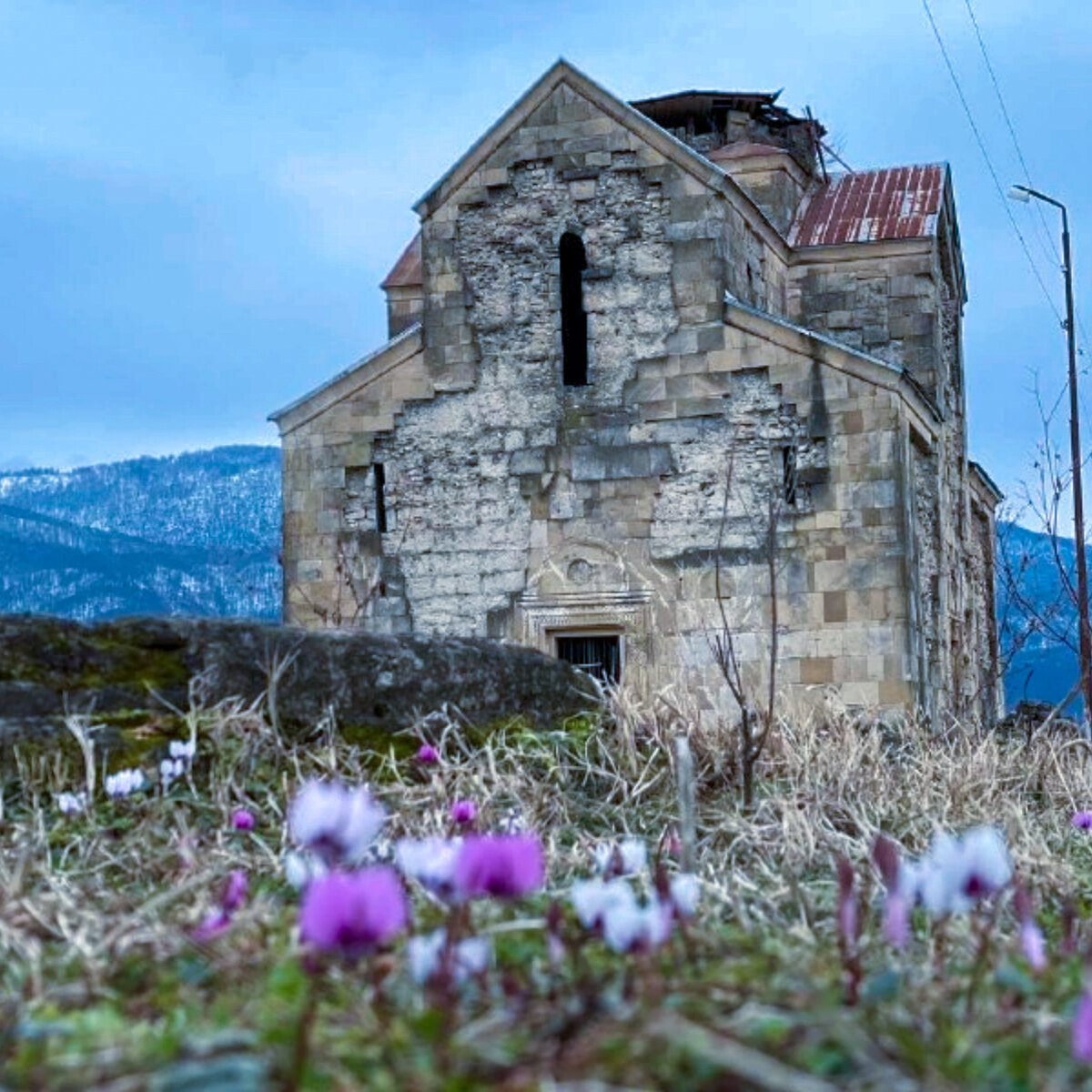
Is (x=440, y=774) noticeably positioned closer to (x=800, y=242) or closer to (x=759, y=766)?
(x=759, y=766)

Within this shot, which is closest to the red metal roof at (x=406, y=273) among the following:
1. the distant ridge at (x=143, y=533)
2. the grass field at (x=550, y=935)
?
the grass field at (x=550, y=935)

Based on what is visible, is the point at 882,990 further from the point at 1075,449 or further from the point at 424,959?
the point at 1075,449

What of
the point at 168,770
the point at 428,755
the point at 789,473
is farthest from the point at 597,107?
the point at 168,770

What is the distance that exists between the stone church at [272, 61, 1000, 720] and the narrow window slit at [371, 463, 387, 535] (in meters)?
0.04

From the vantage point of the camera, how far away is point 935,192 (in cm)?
2066

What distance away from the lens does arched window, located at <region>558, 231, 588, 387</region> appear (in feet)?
54.7

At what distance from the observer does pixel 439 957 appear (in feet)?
9.30

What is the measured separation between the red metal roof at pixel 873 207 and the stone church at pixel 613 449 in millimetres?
2142

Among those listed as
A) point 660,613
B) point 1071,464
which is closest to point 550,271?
point 660,613

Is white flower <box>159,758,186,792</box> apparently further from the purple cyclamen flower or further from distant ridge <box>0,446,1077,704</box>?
distant ridge <box>0,446,1077,704</box>

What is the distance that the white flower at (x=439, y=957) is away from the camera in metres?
2.77

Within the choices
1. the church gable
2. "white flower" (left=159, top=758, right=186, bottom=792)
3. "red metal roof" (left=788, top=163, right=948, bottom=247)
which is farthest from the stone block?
"white flower" (left=159, top=758, right=186, bottom=792)

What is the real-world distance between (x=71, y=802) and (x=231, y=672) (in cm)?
156

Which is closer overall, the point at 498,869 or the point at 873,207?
Answer: the point at 498,869
